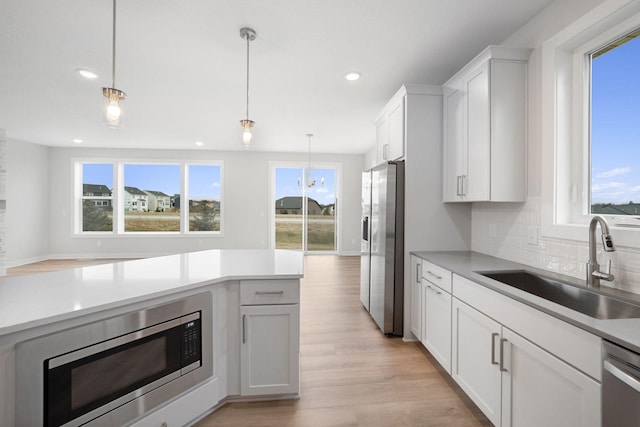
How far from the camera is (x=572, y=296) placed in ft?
5.07

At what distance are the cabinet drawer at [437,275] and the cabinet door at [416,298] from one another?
0.39 feet

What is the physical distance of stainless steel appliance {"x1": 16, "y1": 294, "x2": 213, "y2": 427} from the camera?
3.53 feet

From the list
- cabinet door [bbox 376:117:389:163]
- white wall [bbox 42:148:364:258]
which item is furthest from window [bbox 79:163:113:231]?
cabinet door [bbox 376:117:389:163]

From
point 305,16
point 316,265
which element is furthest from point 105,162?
point 305,16

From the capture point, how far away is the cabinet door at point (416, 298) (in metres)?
2.51

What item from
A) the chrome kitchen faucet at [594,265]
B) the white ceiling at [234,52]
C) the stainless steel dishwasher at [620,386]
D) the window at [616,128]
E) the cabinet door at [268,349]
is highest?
the white ceiling at [234,52]

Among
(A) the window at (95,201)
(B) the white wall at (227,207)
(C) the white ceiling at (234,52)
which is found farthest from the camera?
(A) the window at (95,201)

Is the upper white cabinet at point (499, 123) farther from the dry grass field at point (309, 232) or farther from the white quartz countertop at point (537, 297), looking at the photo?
the dry grass field at point (309, 232)

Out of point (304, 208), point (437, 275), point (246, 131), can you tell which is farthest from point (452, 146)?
point (304, 208)

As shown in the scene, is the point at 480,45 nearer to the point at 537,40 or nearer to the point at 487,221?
the point at 537,40

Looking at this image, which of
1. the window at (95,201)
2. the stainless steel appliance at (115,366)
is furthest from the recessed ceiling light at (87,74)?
the window at (95,201)

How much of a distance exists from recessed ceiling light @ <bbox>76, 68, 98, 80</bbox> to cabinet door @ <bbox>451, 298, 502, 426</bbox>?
4132 millimetres

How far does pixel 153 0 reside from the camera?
1.87 metres

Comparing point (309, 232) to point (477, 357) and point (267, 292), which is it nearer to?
point (267, 292)
